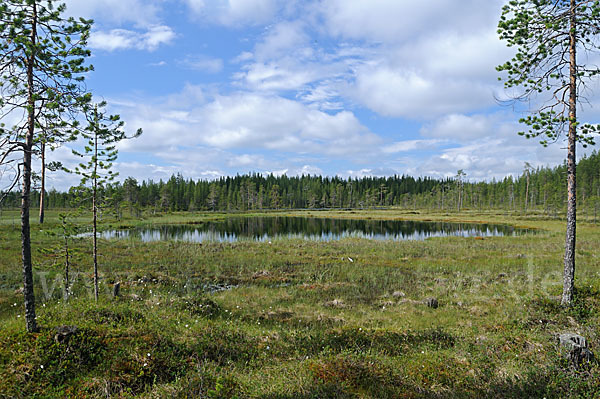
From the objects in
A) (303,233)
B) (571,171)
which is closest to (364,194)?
(303,233)

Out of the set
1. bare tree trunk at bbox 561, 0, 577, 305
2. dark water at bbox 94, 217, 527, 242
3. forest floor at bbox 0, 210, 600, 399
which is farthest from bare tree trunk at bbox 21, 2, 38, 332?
dark water at bbox 94, 217, 527, 242

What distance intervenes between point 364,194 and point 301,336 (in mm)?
159050

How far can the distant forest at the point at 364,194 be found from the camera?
9756 centimetres

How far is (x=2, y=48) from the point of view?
23.5 ft

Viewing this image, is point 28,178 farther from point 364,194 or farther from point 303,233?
point 364,194

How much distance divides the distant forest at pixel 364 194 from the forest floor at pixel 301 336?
68624mm

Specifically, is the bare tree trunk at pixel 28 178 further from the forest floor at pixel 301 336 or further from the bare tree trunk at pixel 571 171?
the bare tree trunk at pixel 571 171

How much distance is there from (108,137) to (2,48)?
6.08 meters

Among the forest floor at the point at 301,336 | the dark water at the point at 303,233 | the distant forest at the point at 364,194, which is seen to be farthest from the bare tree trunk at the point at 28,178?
the distant forest at the point at 364,194

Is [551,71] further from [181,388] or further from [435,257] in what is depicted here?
[435,257]

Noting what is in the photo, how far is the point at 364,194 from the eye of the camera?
165 metres

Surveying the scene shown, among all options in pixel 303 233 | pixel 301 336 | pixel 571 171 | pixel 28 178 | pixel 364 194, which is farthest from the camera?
pixel 364 194

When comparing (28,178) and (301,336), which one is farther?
(301,336)

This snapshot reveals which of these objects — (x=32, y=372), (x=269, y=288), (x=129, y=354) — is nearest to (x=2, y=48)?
(x=32, y=372)
